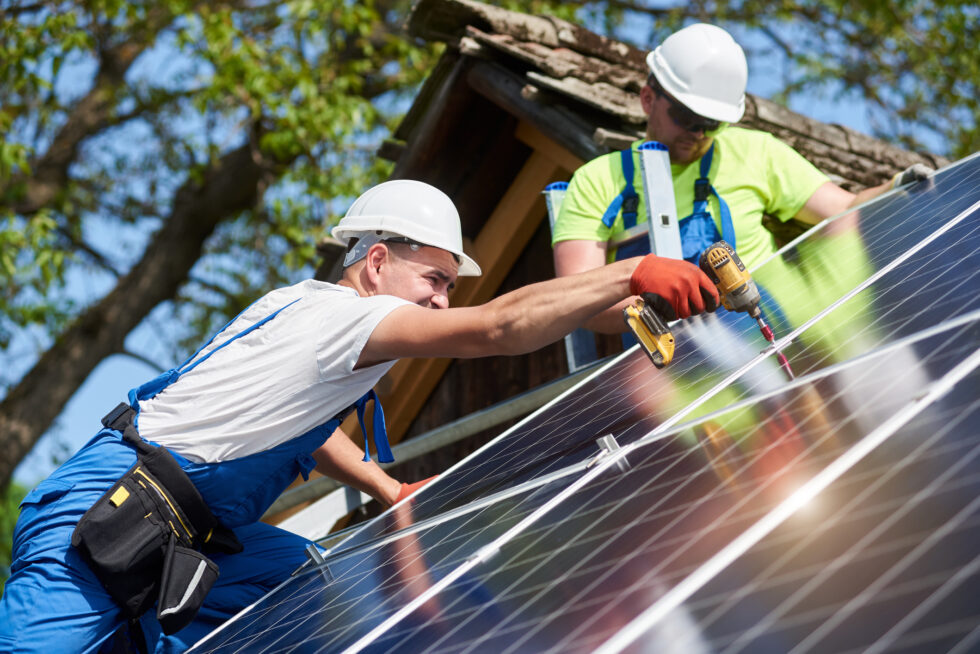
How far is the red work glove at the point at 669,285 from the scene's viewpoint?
2.55 meters

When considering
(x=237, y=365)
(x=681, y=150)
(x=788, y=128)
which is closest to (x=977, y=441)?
(x=237, y=365)

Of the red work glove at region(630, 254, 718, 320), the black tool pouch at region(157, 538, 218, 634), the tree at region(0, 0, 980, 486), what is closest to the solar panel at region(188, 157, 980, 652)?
the black tool pouch at region(157, 538, 218, 634)

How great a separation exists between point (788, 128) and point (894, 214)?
2648 millimetres

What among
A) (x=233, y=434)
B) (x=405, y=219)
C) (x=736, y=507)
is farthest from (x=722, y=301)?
→ (x=233, y=434)

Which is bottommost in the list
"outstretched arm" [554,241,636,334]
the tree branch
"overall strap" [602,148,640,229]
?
"outstretched arm" [554,241,636,334]

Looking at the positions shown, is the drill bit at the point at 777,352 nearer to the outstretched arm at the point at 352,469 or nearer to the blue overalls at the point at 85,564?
the blue overalls at the point at 85,564

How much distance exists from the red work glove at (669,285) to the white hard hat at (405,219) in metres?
1.13

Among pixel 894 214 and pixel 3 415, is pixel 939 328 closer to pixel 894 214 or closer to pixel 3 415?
pixel 894 214

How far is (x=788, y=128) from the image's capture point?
243 inches

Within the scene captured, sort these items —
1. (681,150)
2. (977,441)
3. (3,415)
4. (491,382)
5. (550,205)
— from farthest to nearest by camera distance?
1. (3,415)
2. (491,382)
3. (550,205)
4. (681,150)
5. (977,441)

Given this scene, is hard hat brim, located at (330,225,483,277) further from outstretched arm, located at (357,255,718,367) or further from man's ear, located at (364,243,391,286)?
outstretched arm, located at (357,255,718,367)

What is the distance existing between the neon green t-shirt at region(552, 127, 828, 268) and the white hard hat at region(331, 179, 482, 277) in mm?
766

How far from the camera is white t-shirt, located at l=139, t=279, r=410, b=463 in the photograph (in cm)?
299

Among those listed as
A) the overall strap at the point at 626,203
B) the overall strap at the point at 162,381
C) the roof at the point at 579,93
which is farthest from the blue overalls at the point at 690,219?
the overall strap at the point at 162,381
